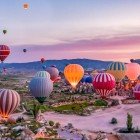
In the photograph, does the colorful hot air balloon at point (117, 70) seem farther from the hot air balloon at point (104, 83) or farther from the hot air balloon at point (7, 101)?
the hot air balloon at point (7, 101)

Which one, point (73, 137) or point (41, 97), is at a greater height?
point (41, 97)

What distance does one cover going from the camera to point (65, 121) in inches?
1941

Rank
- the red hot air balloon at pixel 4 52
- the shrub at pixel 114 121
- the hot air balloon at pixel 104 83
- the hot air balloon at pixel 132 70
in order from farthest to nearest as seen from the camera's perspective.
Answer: the hot air balloon at pixel 132 70 < the red hot air balloon at pixel 4 52 < the hot air balloon at pixel 104 83 < the shrub at pixel 114 121

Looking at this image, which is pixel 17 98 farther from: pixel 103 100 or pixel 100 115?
pixel 103 100

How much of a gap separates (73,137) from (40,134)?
390 cm

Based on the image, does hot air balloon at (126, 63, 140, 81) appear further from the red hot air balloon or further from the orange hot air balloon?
the red hot air balloon

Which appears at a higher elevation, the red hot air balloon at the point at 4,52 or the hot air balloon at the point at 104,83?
the red hot air balloon at the point at 4,52

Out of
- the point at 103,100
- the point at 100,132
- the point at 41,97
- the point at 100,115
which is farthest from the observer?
the point at 103,100

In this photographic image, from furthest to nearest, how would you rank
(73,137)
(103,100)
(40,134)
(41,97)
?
1. (103,100)
2. (41,97)
3. (73,137)
4. (40,134)

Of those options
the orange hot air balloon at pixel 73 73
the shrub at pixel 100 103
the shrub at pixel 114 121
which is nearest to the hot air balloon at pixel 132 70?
the orange hot air balloon at pixel 73 73

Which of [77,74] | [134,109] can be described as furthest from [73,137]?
[77,74]

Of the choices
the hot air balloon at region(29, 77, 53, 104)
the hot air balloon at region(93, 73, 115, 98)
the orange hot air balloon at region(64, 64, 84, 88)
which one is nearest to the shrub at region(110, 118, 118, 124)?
the hot air balloon at region(29, 77, 53, 104)

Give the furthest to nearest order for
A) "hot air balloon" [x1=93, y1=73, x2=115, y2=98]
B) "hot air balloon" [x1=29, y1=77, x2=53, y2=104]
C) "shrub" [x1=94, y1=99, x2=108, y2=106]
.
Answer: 1. "shrub" [x1=94, y1=99, x2=108, y2=106]
2. "hot air balloon" [x1=93, y1=73, x2=115, y2=98]
3. "hot air balloon" [x1=29, y1=77, x2=53, y2=104]

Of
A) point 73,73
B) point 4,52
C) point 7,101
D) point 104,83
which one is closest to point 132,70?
point 73,73
